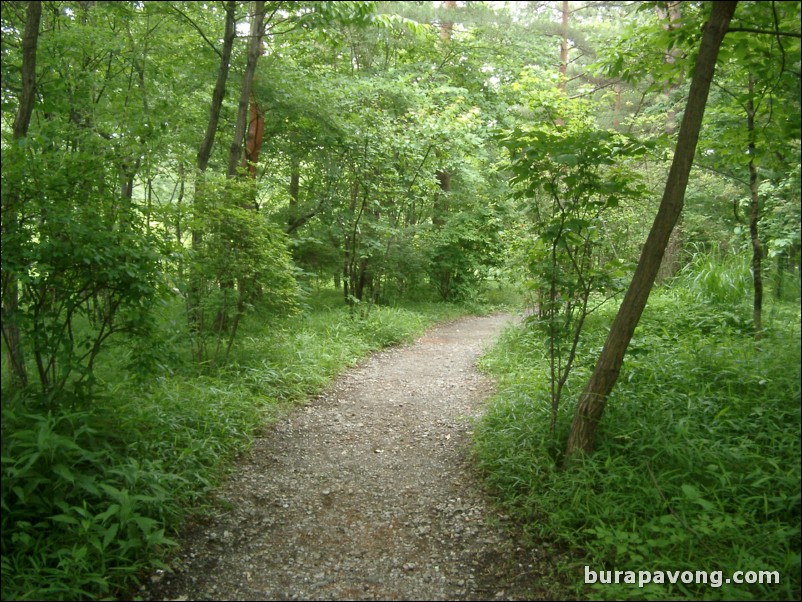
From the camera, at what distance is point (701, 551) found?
2867mm

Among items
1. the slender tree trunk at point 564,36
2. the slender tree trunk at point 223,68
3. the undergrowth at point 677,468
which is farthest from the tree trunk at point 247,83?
the slender tree trunk at point 564,36

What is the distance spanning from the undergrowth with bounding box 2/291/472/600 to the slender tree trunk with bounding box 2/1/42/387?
36cm

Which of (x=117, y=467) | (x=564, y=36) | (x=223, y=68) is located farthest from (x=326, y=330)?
(x=564, y=36)

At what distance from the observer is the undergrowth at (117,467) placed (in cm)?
285

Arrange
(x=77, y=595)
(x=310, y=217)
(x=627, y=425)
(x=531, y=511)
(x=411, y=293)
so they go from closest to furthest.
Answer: (x=77, y=595)
(x=531, y=511)
(x=627, y=425)
(x=310, y=217)
(x=411, y=293)

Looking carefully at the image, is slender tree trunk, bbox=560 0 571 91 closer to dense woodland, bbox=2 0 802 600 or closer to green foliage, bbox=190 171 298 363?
dense woodland, bbox=2 0 802 600

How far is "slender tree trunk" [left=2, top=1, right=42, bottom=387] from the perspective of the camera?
3.42 metres

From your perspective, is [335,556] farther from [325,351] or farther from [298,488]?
[325,351]

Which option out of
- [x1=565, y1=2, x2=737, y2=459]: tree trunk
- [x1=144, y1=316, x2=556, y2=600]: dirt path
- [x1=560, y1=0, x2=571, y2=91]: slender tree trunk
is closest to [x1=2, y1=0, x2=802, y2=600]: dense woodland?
[x1=565, y1=2, x2=737, y2=459]: tree trunk

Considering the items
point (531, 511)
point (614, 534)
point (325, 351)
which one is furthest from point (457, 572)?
point (325, 351)

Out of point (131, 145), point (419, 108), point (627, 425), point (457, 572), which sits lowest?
point (457, 572)

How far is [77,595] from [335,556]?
146cm

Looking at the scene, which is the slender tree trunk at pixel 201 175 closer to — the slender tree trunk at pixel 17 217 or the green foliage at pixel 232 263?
the green foliage at pixel 232 263

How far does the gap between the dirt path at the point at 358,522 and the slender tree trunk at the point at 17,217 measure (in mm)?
1798
